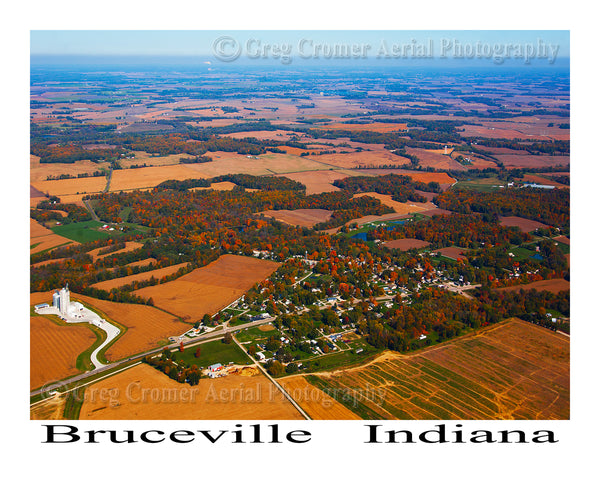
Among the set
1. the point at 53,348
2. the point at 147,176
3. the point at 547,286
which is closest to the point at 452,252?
the point at 547,286

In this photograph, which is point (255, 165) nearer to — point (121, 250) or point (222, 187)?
point (222, 187)

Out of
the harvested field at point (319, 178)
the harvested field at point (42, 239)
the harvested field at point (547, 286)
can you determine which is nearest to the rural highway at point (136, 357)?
the harvested field at point (547, 286)

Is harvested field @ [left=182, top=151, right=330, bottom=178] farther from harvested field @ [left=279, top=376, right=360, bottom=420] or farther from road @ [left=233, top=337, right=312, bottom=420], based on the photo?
harvested field @ [left=279, top=376, right=360, bottom=420]

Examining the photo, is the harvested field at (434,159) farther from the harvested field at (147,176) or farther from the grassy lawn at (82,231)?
the grassy lawn at (82,231)

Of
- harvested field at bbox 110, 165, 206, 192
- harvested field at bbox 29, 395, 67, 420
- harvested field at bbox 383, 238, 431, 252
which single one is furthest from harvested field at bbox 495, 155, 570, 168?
harvested field at bbox 29, 395, 67, 420

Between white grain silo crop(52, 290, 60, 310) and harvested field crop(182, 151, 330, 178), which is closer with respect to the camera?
white grain silo crop(52, 290, 60, 310)

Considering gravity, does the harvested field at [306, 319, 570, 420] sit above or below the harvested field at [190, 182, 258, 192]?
below

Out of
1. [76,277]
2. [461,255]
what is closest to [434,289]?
[461,255]
